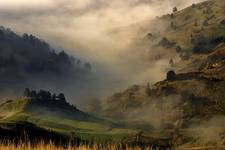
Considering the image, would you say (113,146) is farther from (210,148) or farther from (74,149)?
(210,148)

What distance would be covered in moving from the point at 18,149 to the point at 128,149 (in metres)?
5.64

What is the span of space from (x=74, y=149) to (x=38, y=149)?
1.79 m

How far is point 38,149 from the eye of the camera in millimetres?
25188

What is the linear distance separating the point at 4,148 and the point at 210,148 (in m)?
10.7

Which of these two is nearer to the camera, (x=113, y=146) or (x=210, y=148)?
(x=113, y=146)

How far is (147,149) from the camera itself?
24859 millimetres

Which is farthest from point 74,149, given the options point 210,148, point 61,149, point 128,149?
point 210,148

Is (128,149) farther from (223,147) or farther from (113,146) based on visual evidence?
(223,147)

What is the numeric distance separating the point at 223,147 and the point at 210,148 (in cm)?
182

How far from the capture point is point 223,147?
999 inches

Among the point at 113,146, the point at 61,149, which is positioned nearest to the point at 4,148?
the point at 61,149

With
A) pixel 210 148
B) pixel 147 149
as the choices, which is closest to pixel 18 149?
pixel 147 149

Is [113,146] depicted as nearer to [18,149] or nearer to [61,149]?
[61,149]

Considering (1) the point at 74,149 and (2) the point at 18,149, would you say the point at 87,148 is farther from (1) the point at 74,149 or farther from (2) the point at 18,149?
(2) the point at 18,149
